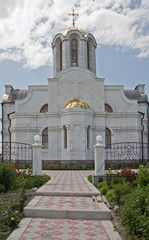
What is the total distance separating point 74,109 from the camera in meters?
21.4

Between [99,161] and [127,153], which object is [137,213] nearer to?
[99,161]

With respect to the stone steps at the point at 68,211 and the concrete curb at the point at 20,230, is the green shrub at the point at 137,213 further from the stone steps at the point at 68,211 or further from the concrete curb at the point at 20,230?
the concrete curb at the point at 20,230

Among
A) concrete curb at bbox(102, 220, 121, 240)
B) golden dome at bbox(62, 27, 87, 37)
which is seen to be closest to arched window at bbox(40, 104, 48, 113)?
golden dome at bbox(62, 27, 87, 37)

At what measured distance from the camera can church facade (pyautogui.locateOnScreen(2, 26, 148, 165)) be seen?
2169cm

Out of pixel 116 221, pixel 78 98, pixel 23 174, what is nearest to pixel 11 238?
pixel 116 221

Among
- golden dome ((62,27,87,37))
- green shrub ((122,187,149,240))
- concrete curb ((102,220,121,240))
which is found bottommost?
concrete curb ((102,220,121,240))

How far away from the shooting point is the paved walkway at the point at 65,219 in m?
4.85

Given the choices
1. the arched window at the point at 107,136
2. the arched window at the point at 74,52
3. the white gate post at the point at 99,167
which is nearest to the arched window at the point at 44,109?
the arched window at the point at 74,52

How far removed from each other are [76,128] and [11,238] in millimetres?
16759

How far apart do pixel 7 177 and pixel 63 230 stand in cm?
420

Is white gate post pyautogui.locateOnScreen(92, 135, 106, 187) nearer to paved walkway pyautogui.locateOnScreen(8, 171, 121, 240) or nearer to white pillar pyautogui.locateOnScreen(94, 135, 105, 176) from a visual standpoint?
white pillar pyautogui.locateOnScreen(94, 135, 105, 176)

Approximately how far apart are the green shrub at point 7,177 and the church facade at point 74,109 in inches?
483

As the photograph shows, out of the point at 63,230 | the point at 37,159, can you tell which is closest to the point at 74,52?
the point at 37,159

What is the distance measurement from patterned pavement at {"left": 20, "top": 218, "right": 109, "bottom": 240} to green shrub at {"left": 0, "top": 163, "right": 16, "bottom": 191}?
3.03 m
